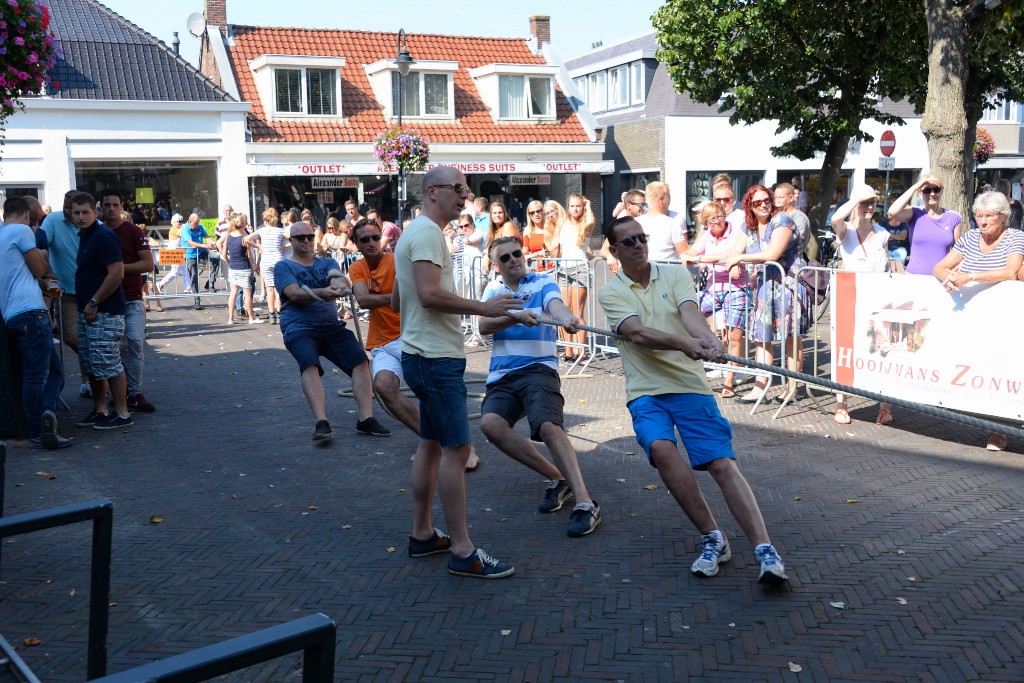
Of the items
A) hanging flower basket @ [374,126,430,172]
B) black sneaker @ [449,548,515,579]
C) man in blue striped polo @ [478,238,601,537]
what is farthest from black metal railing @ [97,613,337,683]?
hanging flower basket @ [374,126,430,172]

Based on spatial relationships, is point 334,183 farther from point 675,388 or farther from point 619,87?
point 675,388

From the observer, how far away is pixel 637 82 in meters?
37.8

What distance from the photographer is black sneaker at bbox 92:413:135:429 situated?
8748 millimetres

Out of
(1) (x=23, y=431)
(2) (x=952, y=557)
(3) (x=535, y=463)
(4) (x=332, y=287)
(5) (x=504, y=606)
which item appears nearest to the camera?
(5) (x=504, y=606)

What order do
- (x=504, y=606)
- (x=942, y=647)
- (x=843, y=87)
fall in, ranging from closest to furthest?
(x=942, y=647) → (x=504, y=606) → (x=843, y=87)

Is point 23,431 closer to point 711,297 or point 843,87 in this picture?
point 711,297

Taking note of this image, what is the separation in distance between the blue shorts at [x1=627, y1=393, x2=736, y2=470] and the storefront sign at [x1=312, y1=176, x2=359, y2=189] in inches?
1069

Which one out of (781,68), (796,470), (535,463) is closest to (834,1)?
(781,68)

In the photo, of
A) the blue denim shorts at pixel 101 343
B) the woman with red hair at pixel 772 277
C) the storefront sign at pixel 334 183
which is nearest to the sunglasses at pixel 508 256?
the woman with red hair at pixel 772 277

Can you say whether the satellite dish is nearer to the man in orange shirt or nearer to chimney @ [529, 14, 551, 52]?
chimney @ [529, 14, 551, 52]

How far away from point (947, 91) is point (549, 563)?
8.39 metres

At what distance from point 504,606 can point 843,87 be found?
1785 centimetres

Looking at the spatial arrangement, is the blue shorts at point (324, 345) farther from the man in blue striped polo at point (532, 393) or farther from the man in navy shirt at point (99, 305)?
the man in blue striped polo at point (532, 393)

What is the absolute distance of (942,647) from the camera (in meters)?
4.21
